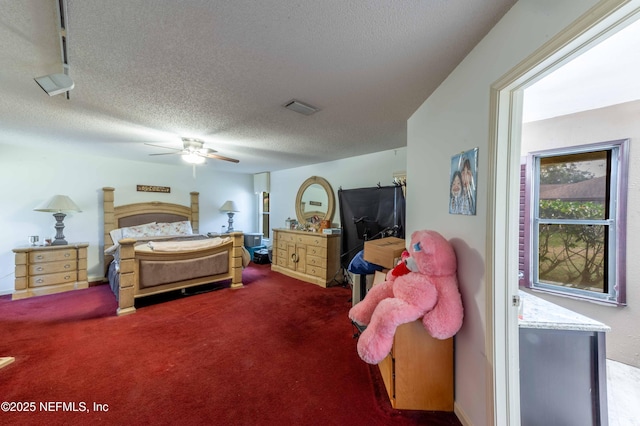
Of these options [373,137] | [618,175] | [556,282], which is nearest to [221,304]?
→ [373,137]

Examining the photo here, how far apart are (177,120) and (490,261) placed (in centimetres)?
291

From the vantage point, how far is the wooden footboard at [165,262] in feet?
9.45

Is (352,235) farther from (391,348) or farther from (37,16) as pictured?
(37,16)

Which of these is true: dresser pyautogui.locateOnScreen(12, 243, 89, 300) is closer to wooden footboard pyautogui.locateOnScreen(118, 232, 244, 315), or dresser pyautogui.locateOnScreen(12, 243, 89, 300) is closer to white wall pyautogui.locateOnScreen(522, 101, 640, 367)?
wooden footboard pyautogui.locateOnScreen(118, 232, 244, 315)

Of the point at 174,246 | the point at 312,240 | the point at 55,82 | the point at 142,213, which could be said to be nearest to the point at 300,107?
the point at 55,82

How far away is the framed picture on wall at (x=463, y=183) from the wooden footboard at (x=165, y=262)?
330 cm

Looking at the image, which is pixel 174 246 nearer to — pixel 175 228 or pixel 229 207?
pixel 175 228

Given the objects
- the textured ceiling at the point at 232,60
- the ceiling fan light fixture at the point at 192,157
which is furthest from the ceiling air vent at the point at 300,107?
the ceiling fan light fixture at the point at 192,157

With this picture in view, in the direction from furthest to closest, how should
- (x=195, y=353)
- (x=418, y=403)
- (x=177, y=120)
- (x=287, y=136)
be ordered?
(x=287, y=136) → (x=177, y=120) → (x=195, y=353) → (x=418, y=403)

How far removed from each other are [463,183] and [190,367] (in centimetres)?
243

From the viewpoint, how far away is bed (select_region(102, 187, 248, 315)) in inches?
116

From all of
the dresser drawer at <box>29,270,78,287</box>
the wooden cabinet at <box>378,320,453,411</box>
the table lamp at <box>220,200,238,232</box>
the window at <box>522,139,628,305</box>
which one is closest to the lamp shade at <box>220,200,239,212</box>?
the table lamp at <box>220,200,238,232</box>

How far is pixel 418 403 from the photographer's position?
153cm

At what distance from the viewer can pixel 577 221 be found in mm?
2035
